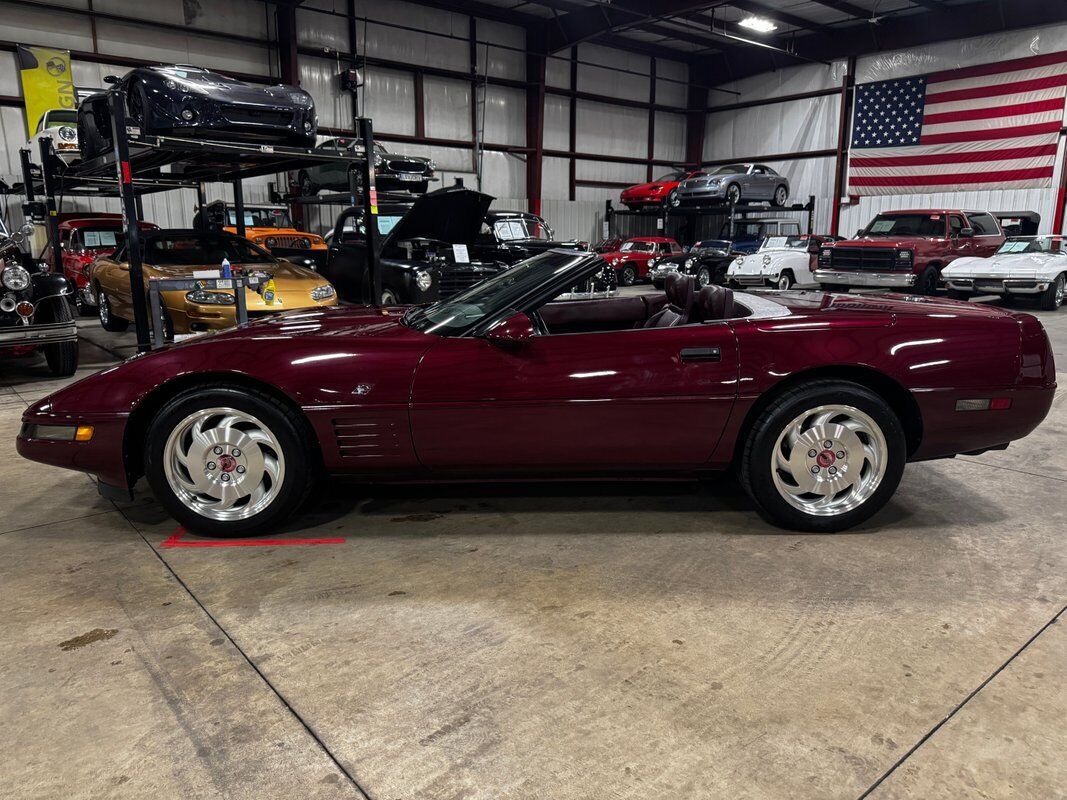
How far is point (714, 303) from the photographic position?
10.3 ft

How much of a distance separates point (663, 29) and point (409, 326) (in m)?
22.2

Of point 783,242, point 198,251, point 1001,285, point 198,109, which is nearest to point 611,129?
point 783,242

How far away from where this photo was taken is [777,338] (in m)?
2.96

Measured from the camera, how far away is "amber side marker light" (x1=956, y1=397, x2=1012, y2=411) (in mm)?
3043

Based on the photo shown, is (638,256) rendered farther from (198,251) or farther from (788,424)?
(788,424)

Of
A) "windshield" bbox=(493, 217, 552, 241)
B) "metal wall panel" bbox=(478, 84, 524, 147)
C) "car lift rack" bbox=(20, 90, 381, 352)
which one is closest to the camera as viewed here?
"car lift rack" bbox=(20, 90, 381, 352)

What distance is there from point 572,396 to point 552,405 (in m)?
0.09

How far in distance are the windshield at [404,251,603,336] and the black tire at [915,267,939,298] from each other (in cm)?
1272

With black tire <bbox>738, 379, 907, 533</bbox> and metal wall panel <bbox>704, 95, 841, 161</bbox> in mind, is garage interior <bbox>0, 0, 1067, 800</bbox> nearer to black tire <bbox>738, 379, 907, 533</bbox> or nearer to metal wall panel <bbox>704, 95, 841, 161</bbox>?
black tire <bbox>738, 379, 907, 533</bbox>

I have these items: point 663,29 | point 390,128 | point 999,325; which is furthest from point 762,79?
point 999,325

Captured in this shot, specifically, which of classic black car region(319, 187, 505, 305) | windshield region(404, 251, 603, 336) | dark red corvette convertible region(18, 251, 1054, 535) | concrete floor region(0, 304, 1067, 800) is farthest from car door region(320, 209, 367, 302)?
dark red corvette convertible region(18, 251, 1054, 535)

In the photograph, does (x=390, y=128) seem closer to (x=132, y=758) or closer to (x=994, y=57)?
(x=994, y=57)

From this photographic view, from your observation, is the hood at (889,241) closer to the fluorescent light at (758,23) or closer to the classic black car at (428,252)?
the fluorescent light at (758,23)

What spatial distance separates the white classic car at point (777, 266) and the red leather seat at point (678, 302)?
13.1 metres
